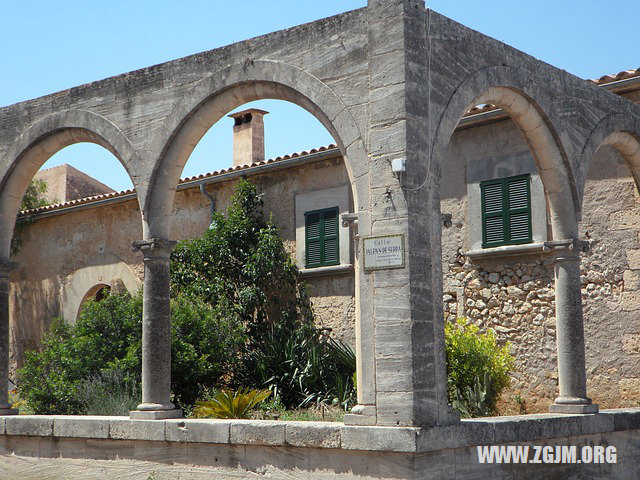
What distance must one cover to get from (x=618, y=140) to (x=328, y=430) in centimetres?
485

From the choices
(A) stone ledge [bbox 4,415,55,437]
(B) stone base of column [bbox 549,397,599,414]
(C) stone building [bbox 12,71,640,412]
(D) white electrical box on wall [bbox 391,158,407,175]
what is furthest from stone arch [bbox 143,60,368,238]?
(B) stone base of column [bbox 549,397,599,414]

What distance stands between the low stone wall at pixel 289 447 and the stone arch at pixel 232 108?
179cm

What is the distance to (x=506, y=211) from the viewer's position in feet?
35.9

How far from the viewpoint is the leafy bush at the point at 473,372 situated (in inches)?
378

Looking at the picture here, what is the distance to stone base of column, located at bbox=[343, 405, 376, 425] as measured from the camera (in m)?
6.44

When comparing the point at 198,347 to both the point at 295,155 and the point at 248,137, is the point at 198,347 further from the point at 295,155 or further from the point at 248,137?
the point at 248,137

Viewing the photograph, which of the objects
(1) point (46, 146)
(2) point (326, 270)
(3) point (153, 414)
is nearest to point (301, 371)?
(2) point (326, 270)

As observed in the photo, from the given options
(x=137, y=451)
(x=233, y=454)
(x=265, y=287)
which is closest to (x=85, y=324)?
(x=265, y=287)

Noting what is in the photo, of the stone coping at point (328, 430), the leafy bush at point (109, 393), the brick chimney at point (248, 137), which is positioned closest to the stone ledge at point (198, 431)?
the stone coping at point (328, 430)

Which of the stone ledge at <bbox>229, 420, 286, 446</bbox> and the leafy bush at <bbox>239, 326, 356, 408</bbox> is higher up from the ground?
the leafy bush at <bbox>239, 326, 356, 408</bbox>

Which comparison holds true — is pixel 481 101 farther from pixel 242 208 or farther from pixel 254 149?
pixel 254 149

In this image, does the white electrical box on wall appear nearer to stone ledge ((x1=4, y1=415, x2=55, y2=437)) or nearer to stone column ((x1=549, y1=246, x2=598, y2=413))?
stone column ((x1=549, y1=246, x2=598, y2=413))

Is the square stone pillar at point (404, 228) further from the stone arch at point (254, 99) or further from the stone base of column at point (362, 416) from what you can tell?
the stone arch at point (254, 99)

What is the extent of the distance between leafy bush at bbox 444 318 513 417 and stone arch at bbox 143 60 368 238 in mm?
3593
